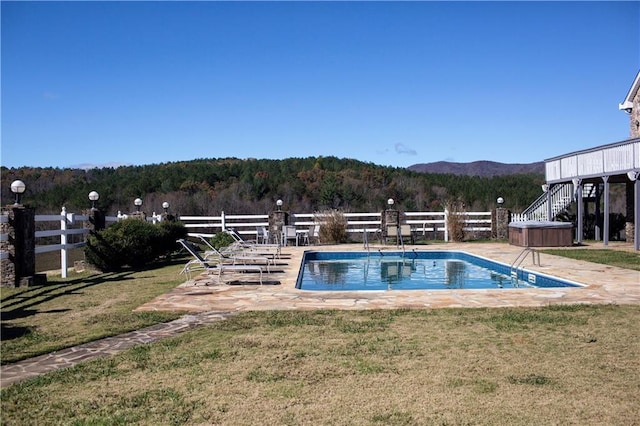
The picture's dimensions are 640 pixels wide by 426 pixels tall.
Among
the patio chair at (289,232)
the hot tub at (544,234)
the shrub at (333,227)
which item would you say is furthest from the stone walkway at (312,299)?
the shrub at (333,227)

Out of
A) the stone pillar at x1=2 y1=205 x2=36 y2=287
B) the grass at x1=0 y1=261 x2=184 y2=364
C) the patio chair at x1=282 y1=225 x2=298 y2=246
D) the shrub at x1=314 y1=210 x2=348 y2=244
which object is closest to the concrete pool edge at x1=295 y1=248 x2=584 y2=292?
the patio chair at x1=282 y1=225 x2=298 y2=246

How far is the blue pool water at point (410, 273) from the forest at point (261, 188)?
20688 millimetres

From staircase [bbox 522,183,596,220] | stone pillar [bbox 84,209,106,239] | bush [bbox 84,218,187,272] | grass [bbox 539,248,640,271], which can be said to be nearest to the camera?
bush [bbox 84,218,187,272]

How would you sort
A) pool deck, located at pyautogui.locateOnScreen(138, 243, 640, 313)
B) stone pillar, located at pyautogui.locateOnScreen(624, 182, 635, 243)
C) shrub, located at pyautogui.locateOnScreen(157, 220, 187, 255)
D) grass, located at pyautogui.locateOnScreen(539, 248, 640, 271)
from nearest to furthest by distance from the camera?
pool deck, located at pyautogui.locateOnScreen(138, 243, 640, 313), grass, located at pyautogui.locateOnScreen(539, 248, 640, 271), shrub, located at pyautogui.locateOnScreen(157, 220, 187, 255), stone pillar, located at pyautogui.locateOnScreen(624, 182, 635, 243)

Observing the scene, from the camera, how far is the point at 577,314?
6625 millimetres

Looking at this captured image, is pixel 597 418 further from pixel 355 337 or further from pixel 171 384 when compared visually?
pixel 171 384

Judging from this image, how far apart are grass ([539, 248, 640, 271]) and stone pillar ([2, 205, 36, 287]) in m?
11.4

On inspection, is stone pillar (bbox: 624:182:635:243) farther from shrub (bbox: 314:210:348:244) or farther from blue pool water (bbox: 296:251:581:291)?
shrub (bbox: 314:210:348:244)

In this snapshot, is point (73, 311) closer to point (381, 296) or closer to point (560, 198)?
point (381, 296)

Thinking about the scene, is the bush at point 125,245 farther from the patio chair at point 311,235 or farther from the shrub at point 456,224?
the shrub at point 456,224

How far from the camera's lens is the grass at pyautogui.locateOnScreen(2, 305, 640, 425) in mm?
3557

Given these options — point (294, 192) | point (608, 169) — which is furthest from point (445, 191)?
point (608, 169)

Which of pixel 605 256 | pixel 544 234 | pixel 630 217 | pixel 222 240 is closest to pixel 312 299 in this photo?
pixel 222 240

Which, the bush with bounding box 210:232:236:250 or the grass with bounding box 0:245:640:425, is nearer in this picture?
the grass with bounding box 0:245:640:425
